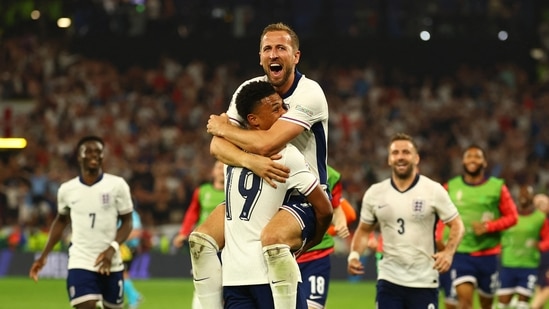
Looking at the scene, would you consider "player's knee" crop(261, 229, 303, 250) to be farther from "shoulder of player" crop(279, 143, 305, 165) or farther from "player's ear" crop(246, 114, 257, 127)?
"player's ear" crop(246, 114, 257, 127)

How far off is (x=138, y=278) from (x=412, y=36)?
9.84 metres

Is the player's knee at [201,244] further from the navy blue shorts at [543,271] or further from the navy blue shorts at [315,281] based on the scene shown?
the navy blue shorts at [543,271]

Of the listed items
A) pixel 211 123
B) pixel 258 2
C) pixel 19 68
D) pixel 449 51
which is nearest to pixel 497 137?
pixel 449 51

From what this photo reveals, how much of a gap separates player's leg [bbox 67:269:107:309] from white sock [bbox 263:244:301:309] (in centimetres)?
467

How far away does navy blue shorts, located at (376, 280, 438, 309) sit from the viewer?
32.9 ft

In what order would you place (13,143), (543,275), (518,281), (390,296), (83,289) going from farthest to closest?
1. (13,143)
2. (543,275)
3. (518,281)
4. (83,289)
5. (390,296)

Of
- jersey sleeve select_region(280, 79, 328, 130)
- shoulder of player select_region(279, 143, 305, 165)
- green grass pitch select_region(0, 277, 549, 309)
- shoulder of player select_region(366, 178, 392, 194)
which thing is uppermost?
jersey sleeve select_region(280, 79, 328, 130)

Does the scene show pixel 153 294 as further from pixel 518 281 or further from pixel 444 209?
pixel 444 209

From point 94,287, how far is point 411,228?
10.2 feet

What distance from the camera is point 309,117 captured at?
7012 mm

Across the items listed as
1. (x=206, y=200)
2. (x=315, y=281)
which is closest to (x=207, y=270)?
(x=315, y=281)

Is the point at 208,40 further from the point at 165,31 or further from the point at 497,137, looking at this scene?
the point at 497,137

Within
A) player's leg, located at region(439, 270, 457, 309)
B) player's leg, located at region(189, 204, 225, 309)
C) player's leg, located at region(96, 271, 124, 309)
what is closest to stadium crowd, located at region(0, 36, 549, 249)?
player's leg, located at region(439, 270, 457, 309)

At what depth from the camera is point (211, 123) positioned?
7.20 m
